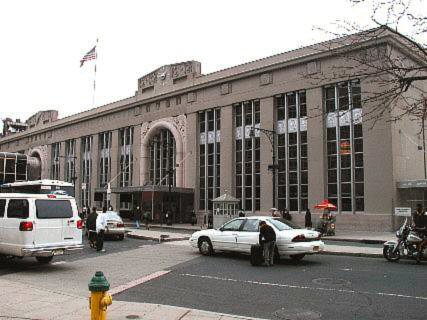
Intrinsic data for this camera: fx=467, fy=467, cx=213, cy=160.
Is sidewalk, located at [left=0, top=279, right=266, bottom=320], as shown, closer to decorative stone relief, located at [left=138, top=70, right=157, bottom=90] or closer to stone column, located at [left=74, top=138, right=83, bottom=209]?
decorative stone relief, located at [left=138, top=70, right=157, bottom=90]

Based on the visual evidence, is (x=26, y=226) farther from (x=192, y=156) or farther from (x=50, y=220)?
(x=192, y=156)

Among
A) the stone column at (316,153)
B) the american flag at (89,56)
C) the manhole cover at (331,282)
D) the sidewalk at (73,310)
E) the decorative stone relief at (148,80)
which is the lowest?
the manhole cover at (331,282)

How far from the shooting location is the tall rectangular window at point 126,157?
169ft

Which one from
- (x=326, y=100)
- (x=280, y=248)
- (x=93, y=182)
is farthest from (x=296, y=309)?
(x=93, y=182)

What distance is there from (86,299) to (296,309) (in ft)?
12.9

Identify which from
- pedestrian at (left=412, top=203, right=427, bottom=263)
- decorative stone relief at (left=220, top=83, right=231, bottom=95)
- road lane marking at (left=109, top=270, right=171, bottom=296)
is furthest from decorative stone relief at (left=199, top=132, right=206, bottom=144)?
road lane marking at (left=109, top=270, right=171, bottom=296)

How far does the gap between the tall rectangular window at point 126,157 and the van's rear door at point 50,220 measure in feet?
124

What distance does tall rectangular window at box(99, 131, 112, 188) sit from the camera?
180ft

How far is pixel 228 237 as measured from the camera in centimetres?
1593

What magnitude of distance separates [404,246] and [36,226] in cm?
1117

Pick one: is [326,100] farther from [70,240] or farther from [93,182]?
[93,182]

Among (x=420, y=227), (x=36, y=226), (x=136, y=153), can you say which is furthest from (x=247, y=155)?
(x=36, y=226)

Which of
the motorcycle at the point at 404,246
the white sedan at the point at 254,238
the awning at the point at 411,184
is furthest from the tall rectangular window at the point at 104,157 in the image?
the motorcycle at the point at 404,246

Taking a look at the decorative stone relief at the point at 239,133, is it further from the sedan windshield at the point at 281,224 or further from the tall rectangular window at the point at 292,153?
the sedan windshield at the point at 281,224
